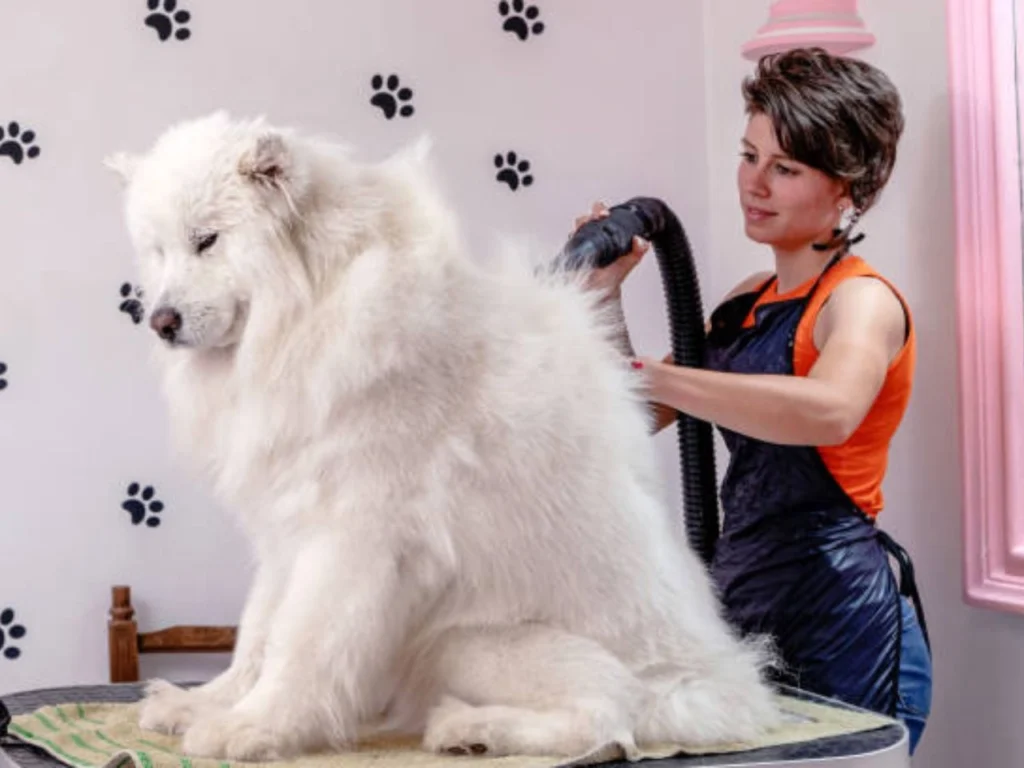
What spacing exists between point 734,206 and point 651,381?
5.56 feet

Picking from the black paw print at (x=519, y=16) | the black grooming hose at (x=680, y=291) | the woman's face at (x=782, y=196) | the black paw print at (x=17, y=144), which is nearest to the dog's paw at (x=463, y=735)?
the black grooming hose at (x=680, y=291)

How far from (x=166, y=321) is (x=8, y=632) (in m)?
1.89

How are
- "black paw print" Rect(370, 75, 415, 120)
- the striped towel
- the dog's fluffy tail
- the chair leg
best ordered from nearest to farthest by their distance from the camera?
the striped towel, the dog's fluffy tail, the chair leg, "black paw print" Rect(370, 75, 415, 120)

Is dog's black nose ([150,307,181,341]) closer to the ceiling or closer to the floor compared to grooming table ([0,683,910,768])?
closer to the ceiling

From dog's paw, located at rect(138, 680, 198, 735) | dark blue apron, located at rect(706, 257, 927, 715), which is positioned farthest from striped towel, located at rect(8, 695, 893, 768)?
dark blue apron, located at rect(706, 257, 927, 715)

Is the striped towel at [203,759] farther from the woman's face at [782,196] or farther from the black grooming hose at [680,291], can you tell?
the woman's face at [782,196]

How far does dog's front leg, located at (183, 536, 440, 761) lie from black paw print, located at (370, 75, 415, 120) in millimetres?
1945

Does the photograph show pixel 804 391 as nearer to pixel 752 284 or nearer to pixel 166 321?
pixel 752 284

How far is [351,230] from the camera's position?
154cm

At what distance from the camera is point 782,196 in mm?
2080

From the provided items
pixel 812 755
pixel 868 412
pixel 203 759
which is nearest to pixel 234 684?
pixel 203 759

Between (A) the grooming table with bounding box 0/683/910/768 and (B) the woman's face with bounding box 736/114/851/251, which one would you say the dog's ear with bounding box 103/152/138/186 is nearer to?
(A) the grooming table with bounding box 0/683/910/768

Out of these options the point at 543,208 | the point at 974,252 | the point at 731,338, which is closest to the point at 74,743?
the point at 731,338

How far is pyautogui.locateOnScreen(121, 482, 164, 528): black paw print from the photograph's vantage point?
10.4ft
